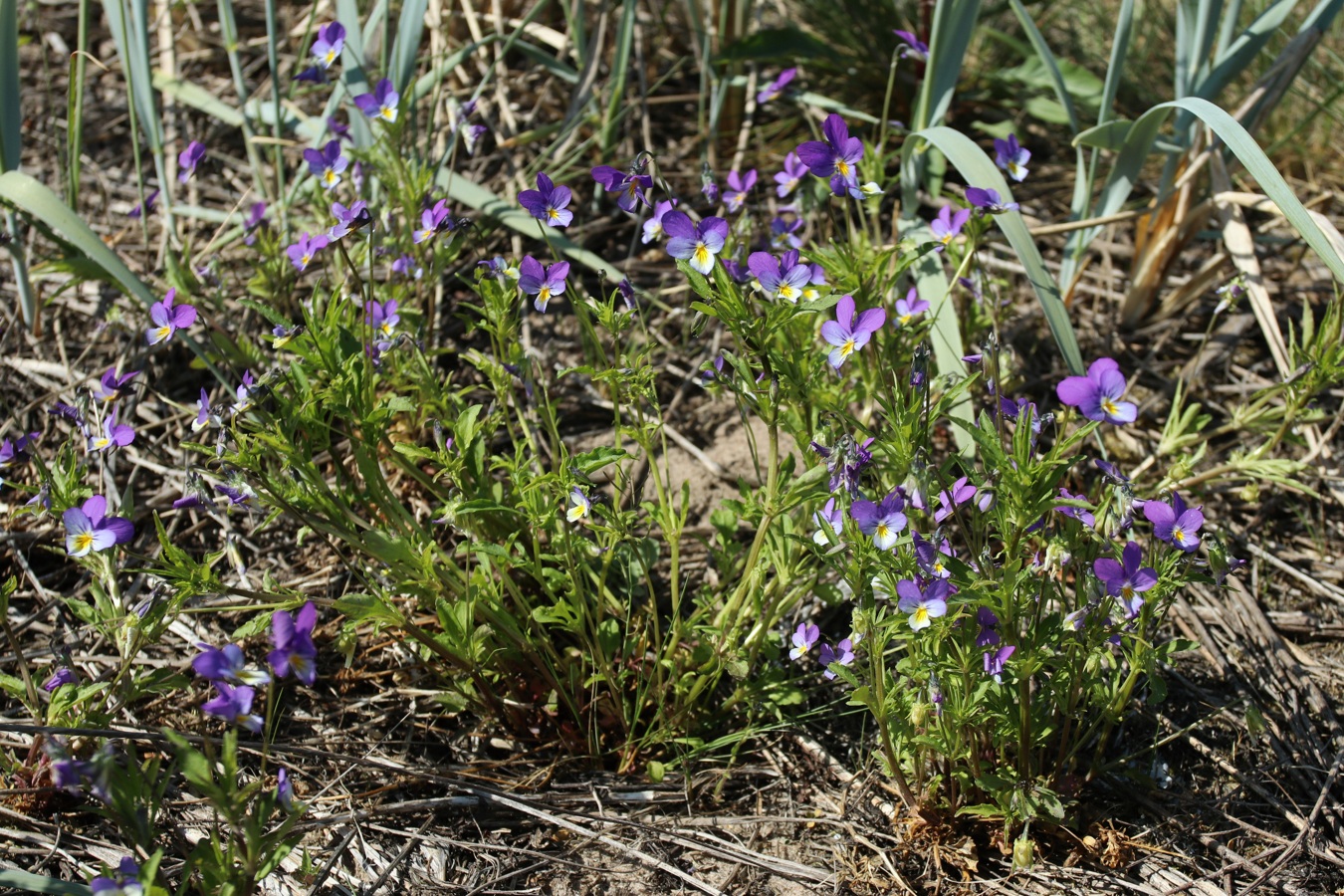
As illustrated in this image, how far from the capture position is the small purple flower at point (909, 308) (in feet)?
7.88

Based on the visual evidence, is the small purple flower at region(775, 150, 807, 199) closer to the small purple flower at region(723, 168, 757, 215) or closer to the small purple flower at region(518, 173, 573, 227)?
the small purple flower at region(723, 168, 757, 215)

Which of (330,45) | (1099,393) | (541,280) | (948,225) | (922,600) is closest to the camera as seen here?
(922,600)

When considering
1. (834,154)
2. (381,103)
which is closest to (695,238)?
(834,154)

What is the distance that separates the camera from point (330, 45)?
294cm

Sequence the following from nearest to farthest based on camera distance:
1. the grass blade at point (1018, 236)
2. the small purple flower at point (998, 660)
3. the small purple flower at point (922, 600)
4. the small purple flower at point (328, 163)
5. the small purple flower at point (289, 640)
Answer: the small purple flower at point (289, 640) < the small purple flower at point (922, 600) < the small purple flower at point (998, 660) < the grass blade at point (1018, 236) < the small purple flower at point (328, 163)

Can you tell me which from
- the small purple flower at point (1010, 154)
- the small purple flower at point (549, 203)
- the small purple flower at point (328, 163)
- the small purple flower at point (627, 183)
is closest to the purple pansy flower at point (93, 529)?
the small purple flower at point (549, 203)

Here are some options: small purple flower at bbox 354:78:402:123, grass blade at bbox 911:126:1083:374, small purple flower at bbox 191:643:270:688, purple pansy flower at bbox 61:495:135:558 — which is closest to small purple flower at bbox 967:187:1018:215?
grass blade at bbox 911:126:1083:374

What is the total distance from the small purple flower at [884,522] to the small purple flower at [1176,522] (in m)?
0.40

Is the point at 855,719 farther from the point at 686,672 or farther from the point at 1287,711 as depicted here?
the point at 1287,711

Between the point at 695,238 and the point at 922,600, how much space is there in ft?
2.40

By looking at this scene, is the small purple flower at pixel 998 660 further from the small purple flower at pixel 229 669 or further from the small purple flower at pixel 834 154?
the small purple flower at pixel 229 669

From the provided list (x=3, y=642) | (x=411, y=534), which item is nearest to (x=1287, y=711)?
(x=411, y=534)

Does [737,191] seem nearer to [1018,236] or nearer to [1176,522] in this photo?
[1018,236]

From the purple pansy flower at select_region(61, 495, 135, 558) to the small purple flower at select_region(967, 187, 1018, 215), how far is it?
1760 mm
